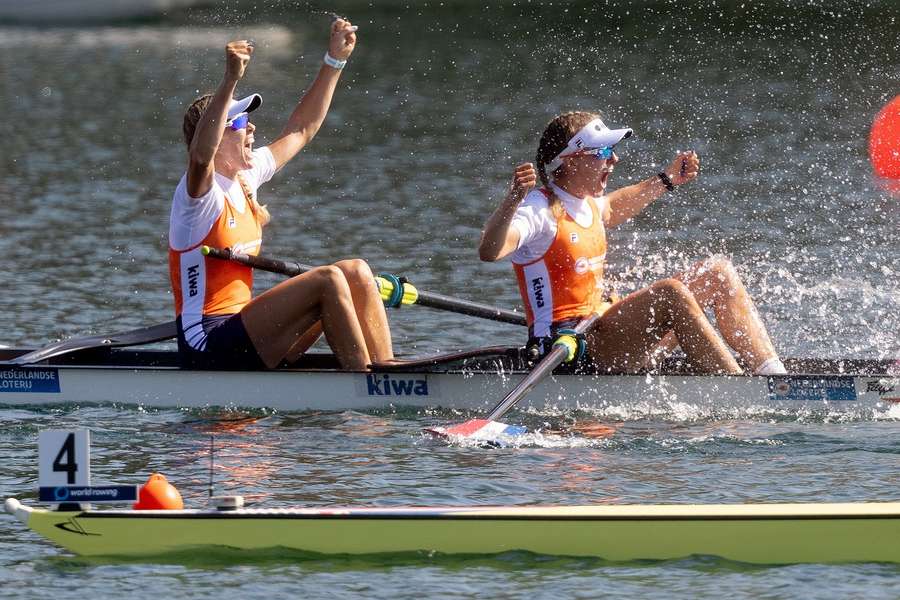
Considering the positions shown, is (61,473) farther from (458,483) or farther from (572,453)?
(572,453)

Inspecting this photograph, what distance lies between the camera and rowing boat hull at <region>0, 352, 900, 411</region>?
974 centimetres

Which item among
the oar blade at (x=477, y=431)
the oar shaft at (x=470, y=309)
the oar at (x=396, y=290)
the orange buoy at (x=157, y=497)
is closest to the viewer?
the orange buoy at (x=157, y=497)

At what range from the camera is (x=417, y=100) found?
2514cm

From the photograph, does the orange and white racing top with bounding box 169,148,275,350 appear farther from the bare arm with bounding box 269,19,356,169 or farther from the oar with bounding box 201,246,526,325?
the bare arm with bounding box 269,19,356,169

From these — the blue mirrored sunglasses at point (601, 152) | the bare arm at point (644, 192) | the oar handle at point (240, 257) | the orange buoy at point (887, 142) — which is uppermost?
the orange buoy at point (887, 142)

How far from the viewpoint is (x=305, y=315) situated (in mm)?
10016

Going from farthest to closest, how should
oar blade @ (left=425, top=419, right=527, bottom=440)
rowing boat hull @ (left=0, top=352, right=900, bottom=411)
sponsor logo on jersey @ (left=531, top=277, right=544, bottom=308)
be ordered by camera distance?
sponsor logo on jersey @ (left=531, top=277, right=544, bottom=308) < rowing boat hull @ (left=0, top=352, right=900, bottom=411) < oar blade @ (left=425, top=419, right=527, bottom=440)

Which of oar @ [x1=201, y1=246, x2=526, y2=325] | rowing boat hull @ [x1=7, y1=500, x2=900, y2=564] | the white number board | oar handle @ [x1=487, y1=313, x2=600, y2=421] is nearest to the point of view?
the white number board

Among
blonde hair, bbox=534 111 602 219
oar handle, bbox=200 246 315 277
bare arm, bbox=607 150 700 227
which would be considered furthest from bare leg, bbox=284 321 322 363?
bare arm, bbox=607 150 700 227

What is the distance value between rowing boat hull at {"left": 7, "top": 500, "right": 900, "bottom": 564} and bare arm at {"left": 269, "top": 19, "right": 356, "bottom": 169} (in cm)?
388

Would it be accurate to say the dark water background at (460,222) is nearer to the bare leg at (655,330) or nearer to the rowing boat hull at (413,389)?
the rowing boat hull at (413,389)

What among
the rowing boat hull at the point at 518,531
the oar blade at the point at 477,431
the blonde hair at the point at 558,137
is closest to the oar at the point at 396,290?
the blonde hair at the point at 558,137

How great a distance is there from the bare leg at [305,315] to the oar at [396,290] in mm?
211

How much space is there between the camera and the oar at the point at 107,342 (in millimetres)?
10516
